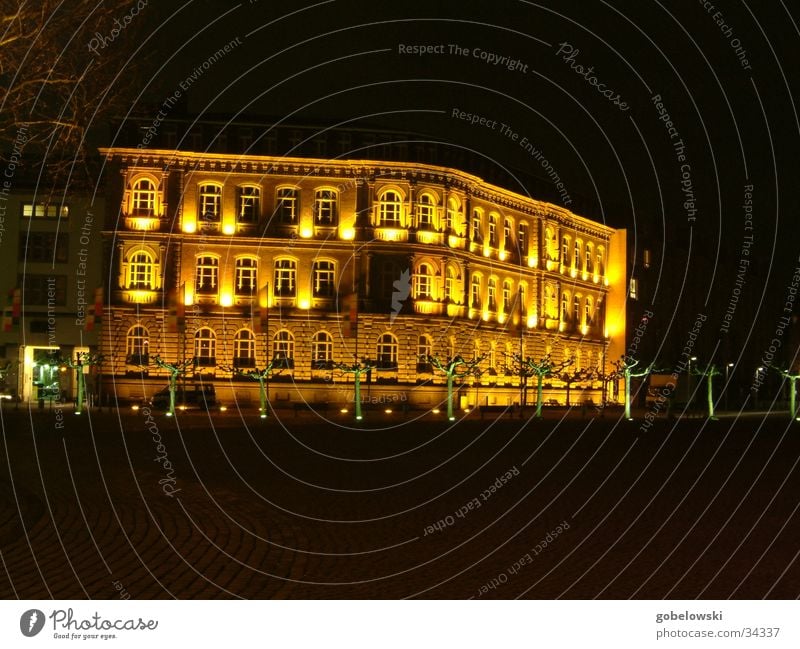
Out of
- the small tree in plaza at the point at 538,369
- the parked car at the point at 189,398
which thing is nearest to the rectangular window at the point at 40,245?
the parked car at the point at 189,398

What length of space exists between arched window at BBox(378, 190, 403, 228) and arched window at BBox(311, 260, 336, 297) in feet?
11.7

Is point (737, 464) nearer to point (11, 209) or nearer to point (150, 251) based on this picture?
point (150, 251)

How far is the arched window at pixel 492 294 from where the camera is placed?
2512 inches

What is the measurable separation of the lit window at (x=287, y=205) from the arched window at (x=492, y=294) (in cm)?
1197

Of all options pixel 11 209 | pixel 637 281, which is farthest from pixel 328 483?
pixel 637 281

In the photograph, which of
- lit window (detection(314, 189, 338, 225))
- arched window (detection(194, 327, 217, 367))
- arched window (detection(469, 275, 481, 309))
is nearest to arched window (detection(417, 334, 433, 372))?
arched window (detection(469, 275, 481, 309))

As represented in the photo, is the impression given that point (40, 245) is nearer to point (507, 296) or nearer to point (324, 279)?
point (324, 279)

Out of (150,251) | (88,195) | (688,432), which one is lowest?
(688,432)

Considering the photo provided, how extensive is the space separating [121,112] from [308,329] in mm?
44366

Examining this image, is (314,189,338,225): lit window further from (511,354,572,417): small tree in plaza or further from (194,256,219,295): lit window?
(511,354,572,417): small tree in plaza

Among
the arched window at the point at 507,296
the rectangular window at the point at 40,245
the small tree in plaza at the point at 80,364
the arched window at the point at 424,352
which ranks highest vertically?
the rectangular window at the point at 40,245

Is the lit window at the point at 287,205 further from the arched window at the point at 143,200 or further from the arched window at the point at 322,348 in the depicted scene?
the arched window at the point at 143,200

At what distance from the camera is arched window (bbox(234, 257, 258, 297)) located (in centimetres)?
5859
